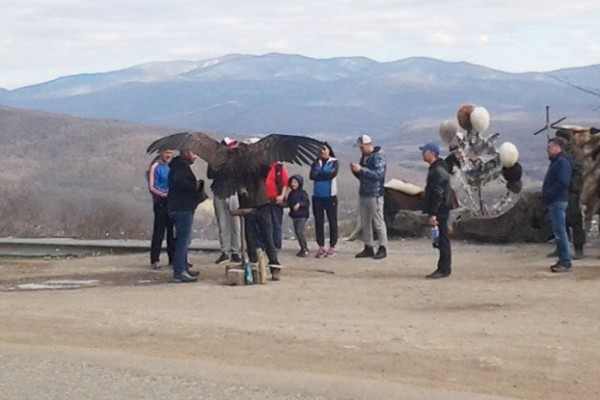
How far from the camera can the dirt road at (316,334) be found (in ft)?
30.9

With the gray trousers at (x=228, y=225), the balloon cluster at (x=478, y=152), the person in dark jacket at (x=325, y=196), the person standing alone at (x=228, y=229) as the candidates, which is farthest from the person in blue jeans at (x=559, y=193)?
the balloon cluster at (x=478, y=152)

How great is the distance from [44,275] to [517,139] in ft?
280

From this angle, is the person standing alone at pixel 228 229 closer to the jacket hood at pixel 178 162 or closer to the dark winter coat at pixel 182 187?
the dark winter coat at pixel 182 187

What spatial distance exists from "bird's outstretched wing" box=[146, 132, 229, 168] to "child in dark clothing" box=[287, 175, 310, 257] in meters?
2.71

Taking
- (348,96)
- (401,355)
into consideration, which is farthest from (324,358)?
(348,96)

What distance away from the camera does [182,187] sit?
15039mm

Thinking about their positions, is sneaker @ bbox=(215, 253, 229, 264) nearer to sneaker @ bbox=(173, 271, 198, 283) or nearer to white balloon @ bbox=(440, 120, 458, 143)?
sneaker @ bbox=(173, 271, 198, 283)

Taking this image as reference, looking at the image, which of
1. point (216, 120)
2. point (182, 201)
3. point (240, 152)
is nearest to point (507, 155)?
point (240, 152)

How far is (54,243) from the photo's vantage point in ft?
67.6

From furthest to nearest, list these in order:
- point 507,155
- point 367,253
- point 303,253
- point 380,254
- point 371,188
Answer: point 507,155
point 303,253
point 367,253
point 380,254
point 371,188

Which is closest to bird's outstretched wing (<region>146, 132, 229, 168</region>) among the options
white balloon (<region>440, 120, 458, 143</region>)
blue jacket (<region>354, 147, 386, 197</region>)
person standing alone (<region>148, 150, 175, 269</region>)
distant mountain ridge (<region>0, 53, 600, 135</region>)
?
person standing alone (<region>148, 150, 175, 269</region>)

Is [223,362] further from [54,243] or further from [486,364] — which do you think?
[54,243]

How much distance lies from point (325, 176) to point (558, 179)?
340 centimetres

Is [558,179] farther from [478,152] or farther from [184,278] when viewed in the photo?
[478,152]
